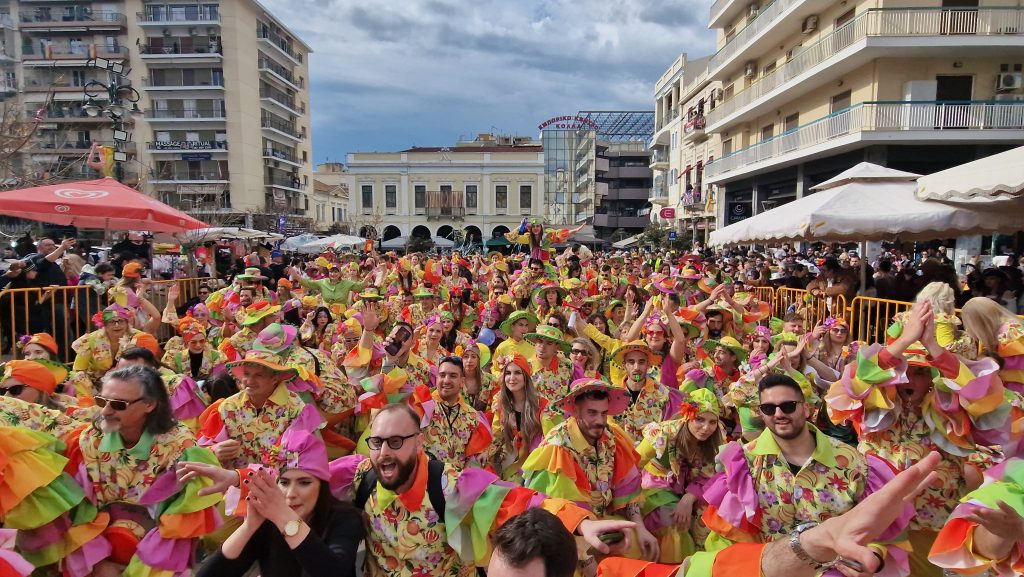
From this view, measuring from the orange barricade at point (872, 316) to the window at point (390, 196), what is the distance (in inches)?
1858

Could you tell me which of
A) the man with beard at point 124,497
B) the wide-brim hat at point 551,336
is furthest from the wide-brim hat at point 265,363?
the wide-brim hat at point 551,336

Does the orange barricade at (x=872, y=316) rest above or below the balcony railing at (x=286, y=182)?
below

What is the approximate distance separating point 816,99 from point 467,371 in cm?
2175

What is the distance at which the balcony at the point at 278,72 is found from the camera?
48.0 meters

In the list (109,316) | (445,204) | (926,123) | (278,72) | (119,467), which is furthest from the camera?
(445,204)

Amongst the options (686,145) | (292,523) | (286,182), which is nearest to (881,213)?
(292,523)

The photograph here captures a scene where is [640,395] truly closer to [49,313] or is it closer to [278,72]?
[49,313]

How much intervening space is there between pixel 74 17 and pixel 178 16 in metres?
8.49

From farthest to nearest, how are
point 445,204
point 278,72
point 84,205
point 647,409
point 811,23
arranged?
point 445,204 < point 278,72 < point 811,23 < point 84,205 < point 647,409

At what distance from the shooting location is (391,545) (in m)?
2.69

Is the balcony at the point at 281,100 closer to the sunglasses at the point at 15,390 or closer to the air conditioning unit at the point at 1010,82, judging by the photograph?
the air conditioning unit at the point at 1010,82

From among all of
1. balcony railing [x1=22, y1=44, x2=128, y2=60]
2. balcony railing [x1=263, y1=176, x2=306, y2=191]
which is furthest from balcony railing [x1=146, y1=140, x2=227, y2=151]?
balcony railing [x1=22, y1=44, x2=128, y2=60]

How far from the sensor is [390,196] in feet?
170

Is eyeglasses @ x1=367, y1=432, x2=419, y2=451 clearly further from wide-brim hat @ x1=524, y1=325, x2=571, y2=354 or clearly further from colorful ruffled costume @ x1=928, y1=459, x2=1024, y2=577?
wide-brim hat @ x1=524, y1=325, x2=571, y2=354
